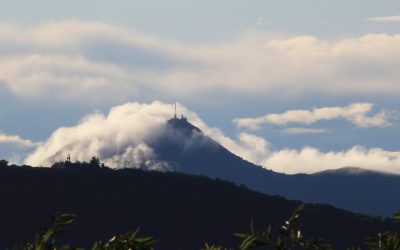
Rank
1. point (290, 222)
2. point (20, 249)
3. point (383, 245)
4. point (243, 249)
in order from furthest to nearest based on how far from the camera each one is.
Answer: point (20, 249)
point (383, 245)
point (290, 222)
point (243, 249)

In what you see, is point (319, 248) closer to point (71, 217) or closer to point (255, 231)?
point (255, 231)

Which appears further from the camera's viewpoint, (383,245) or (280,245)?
(383,245)

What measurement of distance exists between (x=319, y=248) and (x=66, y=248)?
12.9ft

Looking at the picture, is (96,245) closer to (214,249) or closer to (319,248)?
(214,249)

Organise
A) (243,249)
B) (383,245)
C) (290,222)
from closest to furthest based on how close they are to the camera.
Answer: (243,249)
(290,222)
(383,245)

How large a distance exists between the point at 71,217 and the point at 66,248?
579 millimetres

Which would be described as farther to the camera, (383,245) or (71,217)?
(383,245)

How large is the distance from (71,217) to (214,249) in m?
2.38

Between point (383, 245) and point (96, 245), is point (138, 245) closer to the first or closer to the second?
point (96, 245)

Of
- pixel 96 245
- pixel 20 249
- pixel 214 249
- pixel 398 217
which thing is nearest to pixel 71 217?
pixel 96 245

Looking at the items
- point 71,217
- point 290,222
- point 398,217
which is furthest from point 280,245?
point 71,217

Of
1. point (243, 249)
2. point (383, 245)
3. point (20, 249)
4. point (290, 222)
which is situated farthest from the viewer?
point (20, 249)

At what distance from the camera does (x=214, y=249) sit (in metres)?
17.4

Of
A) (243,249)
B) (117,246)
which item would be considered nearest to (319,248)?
(243,249)
